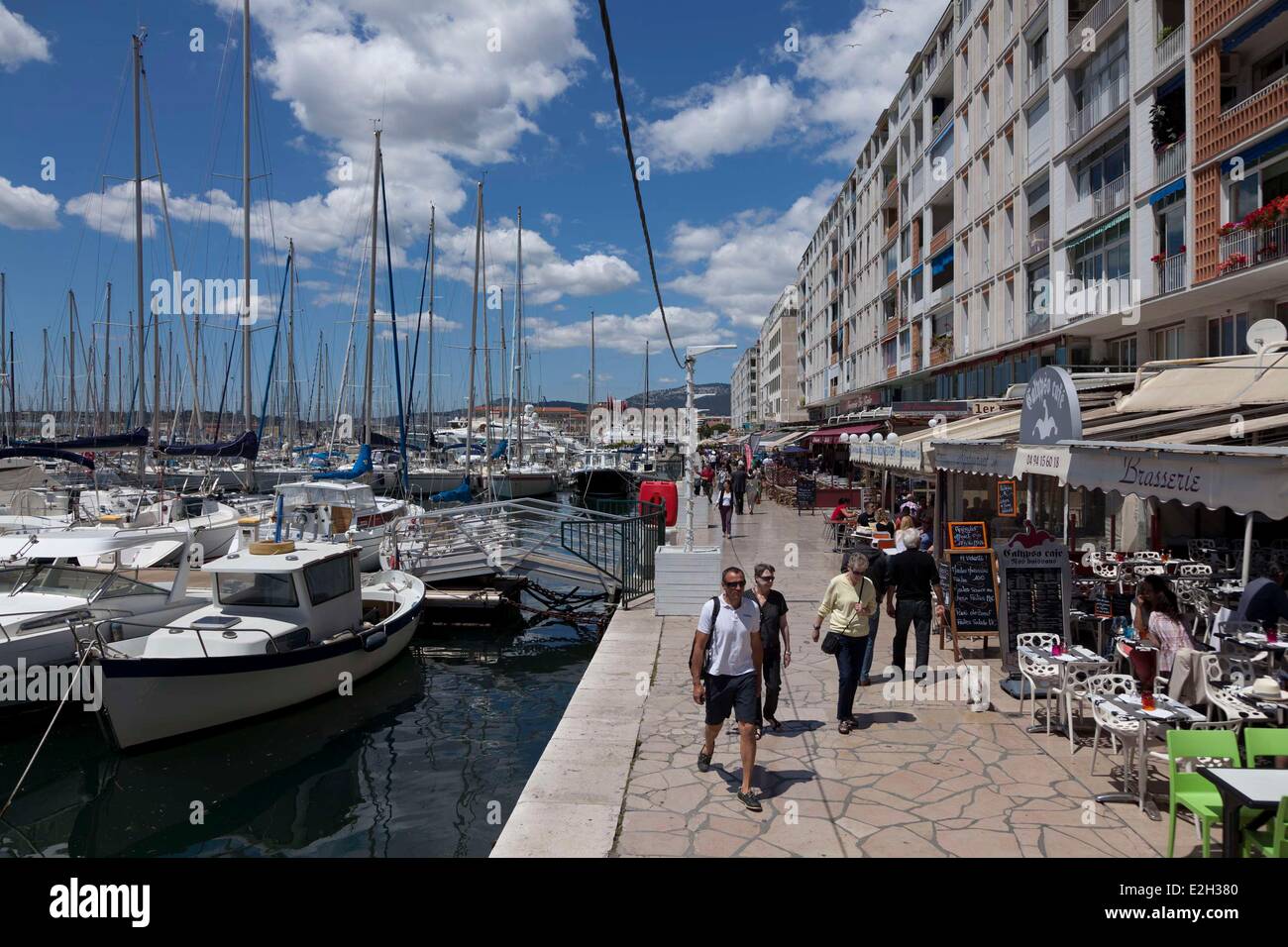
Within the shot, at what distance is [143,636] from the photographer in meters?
10.8

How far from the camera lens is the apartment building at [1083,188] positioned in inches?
678

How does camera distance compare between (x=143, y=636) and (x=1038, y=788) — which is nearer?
(x=1038, y=788)

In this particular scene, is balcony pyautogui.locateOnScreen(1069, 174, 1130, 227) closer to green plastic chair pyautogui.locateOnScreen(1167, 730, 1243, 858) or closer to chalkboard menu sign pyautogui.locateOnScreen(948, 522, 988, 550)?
chalkboard menu sign pyautogui.locateOnScreen(948, 522, 988, 550)

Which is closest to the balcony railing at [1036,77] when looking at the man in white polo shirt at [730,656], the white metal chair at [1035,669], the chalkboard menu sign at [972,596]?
the chalkboard menu sign at [972,596]

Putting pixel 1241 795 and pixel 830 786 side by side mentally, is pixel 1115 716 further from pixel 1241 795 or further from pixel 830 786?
pixel 1241 795

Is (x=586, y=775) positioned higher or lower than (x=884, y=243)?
lower

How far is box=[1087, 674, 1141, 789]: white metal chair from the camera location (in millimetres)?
6094

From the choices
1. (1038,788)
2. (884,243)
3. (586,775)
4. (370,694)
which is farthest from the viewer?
(884,243)

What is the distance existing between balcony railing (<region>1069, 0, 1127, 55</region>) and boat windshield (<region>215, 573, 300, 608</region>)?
77.5 feet

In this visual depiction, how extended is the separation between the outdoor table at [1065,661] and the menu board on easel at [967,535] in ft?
10.0

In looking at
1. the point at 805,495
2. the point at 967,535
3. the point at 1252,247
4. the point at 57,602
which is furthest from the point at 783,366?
the point at 57,602
